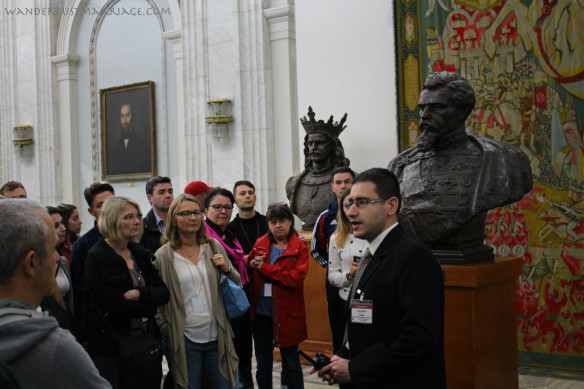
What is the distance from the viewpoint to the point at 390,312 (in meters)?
2.69

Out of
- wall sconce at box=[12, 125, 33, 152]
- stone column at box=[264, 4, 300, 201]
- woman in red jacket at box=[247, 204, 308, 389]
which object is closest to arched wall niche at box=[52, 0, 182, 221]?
wall sconce at box=[12, 125, 33, 152]

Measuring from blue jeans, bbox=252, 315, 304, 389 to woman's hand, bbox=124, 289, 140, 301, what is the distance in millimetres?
1492

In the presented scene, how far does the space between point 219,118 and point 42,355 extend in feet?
28.3

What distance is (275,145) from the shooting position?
9930 millimetres

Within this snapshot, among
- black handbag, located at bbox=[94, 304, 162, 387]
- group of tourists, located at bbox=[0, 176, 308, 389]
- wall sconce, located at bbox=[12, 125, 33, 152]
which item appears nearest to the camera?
black handbag, located at bbox=[94, 304, 162, 387]

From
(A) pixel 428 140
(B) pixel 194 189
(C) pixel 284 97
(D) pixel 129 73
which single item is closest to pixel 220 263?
(A) pixel 428 140

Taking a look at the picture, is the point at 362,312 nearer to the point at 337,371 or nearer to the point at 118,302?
the point at 337,371

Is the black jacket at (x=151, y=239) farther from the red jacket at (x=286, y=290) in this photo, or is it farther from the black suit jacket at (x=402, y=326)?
the black suit jacket at (x=402, y=326)

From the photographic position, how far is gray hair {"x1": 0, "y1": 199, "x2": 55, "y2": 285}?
171cm

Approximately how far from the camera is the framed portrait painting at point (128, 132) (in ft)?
40.1

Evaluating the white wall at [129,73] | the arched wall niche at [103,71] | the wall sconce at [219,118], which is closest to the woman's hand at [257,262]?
the wall sconce at [219,118]

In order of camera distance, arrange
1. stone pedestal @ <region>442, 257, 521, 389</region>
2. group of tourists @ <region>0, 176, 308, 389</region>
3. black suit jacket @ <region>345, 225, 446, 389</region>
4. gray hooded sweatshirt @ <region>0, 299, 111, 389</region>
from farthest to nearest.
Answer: stone pedestal @ <region>442, 257, 521, 389</region>
group of tourists @ <region>0, 176, 308, 389</region>
black suit jacket @ <region>345, 225, 446, 389</region>
gray hooded sweatshirt @ <region>0, 299, 111, 389</region>

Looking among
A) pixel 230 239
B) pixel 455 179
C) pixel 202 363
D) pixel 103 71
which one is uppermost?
pixel 103 71

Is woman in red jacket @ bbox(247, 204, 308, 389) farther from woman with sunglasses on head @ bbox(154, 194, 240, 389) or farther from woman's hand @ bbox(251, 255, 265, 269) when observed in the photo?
woman with sunglasses on head @ bbox(154, 194, 240, 389)
